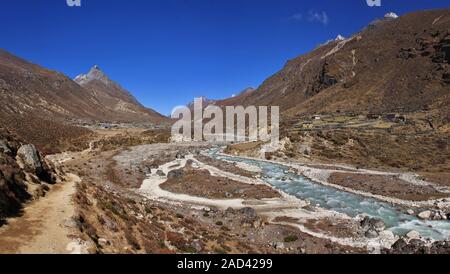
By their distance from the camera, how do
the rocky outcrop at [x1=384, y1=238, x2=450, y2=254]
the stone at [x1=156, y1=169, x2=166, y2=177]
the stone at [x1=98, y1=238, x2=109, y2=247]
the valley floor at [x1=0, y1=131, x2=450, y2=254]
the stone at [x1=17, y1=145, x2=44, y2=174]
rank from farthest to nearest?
the stone at [x1=156, y1=169, x2=166, y2=177] < the stone at [x1=17, y1=145, x2=44, y2=174] < the rocky outcrop at [x1=384, y1=238, x2=450, y2=254] < the valley floor at [x1=0, y1=131, x2=450, y2=254] < the stone at [x1=98, y1=238, x2=109, y2=247]

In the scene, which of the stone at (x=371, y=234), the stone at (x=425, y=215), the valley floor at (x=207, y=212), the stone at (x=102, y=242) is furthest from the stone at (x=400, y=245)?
the stone at (x=102, y=242)

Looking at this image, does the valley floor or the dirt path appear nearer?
A: the dirt path

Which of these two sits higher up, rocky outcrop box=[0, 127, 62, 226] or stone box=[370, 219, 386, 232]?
rocky outcrop box=[0, 127, 62, 226]

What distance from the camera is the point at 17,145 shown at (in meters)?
31.3

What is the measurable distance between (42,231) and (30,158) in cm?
1263

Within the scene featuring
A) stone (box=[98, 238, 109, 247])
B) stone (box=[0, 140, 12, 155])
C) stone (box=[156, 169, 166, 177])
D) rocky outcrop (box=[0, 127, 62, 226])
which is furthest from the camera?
stone (box=[156, 169, 166, 177])

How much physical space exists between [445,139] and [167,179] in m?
65.6

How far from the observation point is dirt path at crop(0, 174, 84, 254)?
17031 mm

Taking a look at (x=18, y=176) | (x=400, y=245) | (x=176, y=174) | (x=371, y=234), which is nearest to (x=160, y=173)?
(x=176, y=174)

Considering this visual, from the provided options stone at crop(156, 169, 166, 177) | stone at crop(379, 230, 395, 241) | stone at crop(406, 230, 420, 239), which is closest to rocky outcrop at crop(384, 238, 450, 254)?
stone at crop(406, 230, 420, 239)

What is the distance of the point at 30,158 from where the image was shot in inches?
1174

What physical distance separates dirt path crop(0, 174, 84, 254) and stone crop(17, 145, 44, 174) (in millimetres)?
5497

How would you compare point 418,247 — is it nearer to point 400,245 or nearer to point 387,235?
point 400,245

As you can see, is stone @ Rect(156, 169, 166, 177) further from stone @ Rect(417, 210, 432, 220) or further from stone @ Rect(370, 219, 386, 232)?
stone @ Rect(417, 210, 432, 220)
